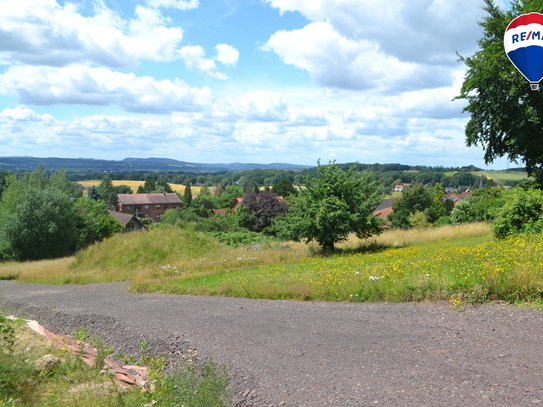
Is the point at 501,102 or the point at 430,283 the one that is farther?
the point at 501,102

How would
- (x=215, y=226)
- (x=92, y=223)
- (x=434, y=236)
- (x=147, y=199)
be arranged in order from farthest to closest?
(x=147, y=199) < (x=92, y=223) < (x=215, y=226) < (x=434, y=236)

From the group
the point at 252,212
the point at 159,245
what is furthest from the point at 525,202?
the point at 252,212

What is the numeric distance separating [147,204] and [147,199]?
5.81 ft

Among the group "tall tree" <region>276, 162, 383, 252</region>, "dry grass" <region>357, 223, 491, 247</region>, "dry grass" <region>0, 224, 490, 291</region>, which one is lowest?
"dry grass" <region>0, 224, 490, 291</region>

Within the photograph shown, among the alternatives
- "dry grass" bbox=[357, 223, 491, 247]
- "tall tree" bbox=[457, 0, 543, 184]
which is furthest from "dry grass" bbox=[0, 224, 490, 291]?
"tall tree" bbox=[457, 0, 543, 184]

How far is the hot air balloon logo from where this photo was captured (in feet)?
48.4

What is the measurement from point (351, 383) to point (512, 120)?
22.3 m

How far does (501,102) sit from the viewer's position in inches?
933

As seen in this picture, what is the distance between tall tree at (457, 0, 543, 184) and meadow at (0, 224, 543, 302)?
5195mm

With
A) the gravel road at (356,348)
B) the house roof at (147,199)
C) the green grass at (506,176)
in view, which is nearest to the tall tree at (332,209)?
the gravel road at (356,348)

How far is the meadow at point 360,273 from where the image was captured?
8.61 meters

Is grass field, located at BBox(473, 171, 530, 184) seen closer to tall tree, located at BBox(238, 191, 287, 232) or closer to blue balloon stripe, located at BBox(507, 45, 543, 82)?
tall tree, located at BBox(238, 191, 287, 232)

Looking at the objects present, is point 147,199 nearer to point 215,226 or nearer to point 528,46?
point 215,226

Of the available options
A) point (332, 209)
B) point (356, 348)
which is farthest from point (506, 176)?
point (356, 348)
